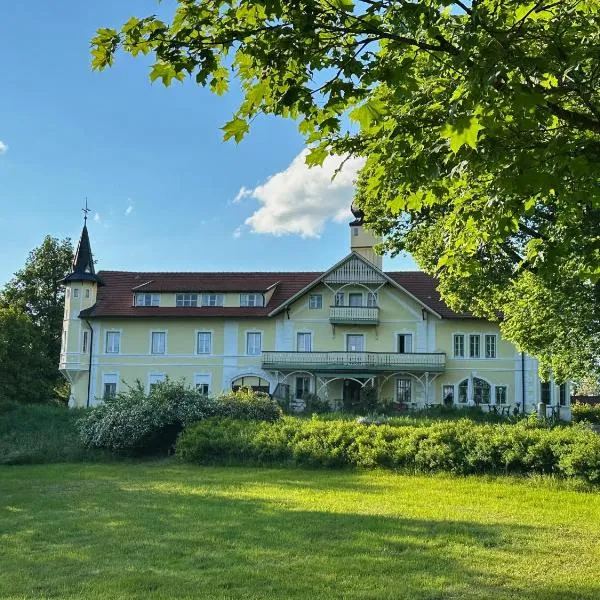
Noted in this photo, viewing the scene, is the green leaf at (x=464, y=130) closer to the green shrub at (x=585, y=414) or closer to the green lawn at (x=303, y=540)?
the green lawn at (x=303, y=540)

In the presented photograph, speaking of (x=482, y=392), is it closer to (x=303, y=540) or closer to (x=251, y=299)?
Answer: (x=251, y=299)

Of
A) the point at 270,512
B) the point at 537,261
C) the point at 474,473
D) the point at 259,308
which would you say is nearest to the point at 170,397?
the point at 474,473

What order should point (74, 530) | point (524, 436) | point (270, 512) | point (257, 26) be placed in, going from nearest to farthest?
point (257, 26)
point (74, 530)
point (270, 512)
point (524, 436)

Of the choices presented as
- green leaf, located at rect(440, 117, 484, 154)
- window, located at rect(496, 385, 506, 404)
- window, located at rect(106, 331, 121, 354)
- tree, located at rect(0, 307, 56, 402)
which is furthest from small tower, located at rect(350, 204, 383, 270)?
green leaf, located at rect(440, 117, 484, 154)

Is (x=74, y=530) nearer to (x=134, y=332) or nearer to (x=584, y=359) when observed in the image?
(x=584, y=359)

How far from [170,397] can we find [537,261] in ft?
50.4

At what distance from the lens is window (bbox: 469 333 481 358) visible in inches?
1518

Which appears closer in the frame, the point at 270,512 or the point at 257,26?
the point at 257,26

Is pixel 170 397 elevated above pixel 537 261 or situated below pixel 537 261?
below

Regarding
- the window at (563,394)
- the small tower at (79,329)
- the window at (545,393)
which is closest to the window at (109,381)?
the small tower at (79,329)

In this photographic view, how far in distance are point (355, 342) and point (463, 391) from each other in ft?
21.7

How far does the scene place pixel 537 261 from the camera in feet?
25.0

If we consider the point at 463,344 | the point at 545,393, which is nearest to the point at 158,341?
the point at 463,344

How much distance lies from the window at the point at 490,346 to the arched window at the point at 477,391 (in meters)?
1.50
